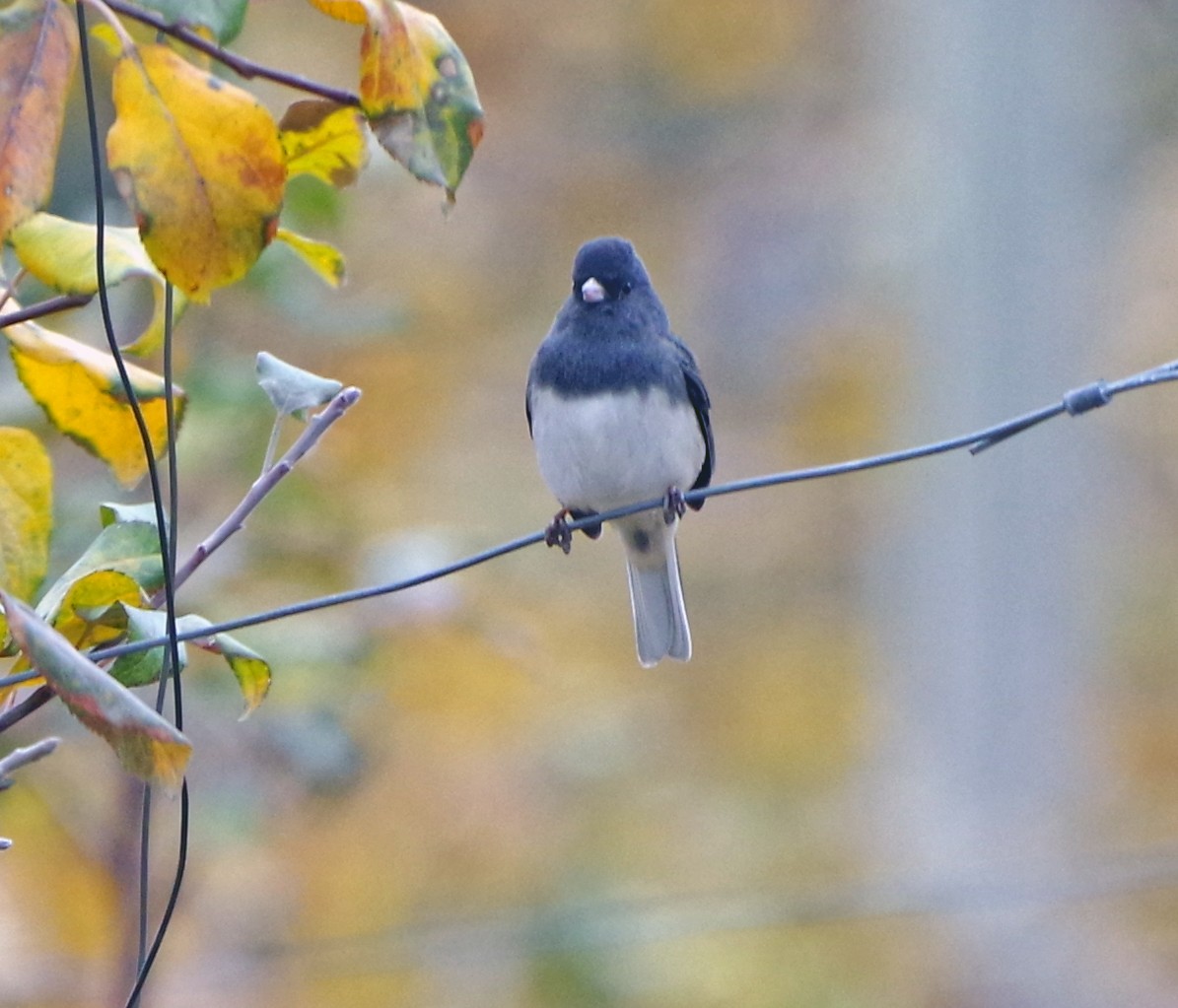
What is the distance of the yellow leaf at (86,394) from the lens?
117 centimetres

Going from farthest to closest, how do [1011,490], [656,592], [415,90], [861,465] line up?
[1011,490] < [656,592] < [861,465] < [415,90]

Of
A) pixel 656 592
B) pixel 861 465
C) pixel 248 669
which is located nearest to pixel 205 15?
pixel 248 669

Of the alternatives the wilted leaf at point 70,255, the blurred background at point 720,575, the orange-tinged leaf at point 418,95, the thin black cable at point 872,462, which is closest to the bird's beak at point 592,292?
the blurred background at point 720,575

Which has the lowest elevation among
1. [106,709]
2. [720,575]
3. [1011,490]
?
[106,709]

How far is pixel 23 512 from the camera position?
108 cm

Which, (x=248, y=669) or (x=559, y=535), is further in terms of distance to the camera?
(x=559, y=535)

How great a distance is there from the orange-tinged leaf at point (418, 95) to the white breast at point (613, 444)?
148 cm

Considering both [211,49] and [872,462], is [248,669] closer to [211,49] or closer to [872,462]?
[211,49]

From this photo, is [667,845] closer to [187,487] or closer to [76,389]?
[187,487]

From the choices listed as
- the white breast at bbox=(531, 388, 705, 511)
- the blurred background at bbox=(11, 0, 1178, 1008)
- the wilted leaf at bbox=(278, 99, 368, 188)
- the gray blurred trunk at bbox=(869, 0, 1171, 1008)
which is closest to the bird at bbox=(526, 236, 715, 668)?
the white breast at bbox=(531, 388, 705, 511)

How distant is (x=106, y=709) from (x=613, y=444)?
1671mm

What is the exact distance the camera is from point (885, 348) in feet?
26.8

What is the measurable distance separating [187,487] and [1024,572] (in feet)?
12.4

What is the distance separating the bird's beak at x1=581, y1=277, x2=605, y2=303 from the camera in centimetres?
256
